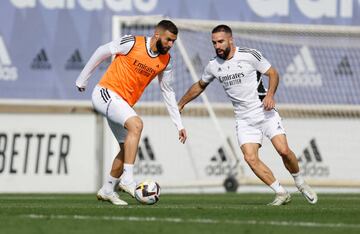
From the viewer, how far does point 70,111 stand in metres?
21.1

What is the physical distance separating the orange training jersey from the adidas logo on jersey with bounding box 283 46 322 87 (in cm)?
960

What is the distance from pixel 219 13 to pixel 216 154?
9.32ft

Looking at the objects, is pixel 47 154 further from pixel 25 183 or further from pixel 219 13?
pixel 219 13

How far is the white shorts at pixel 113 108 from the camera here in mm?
12062

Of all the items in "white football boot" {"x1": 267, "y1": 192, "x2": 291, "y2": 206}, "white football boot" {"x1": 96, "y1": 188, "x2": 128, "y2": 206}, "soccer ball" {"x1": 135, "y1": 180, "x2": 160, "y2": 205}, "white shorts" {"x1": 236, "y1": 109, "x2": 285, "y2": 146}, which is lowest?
"white football boot" {"x1": 267, "y1": 192, "x2": 291, "y2": 206}

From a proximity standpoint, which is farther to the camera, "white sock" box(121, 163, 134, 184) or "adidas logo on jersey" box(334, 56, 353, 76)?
"adidas logo on jersey" box(334, 56, 353, 76)

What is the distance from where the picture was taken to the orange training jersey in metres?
12.4

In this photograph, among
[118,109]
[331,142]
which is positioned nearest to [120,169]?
→ [118,109]

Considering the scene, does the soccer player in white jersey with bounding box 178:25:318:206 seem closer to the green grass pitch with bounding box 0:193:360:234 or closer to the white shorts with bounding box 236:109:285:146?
the white shorts with bounding box 236:109:285:146

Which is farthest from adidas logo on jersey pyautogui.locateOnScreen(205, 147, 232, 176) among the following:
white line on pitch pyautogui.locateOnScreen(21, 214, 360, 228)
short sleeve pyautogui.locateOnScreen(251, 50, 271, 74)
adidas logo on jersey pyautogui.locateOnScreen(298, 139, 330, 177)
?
white line on pitch pyautogui.locateOnScreen(21, 214, 360, 228)

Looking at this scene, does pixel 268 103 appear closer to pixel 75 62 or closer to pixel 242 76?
pixel 242 76

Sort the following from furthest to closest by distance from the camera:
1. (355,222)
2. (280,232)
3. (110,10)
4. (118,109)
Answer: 1. (110,10)
2. (118,109)
3. (355,222)
4. (280,232)

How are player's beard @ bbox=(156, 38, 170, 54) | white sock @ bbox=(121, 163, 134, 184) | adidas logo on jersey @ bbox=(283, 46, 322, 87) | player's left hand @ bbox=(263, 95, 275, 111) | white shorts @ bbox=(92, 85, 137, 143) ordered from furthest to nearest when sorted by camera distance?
adidas logo on jersey @ bbox=(283, 46, 322, 87) < player's left hand @ bbox=(263, 95, 275, 111) < player's beard @ bbox=(156, 38, 170, 54) < white shorts @ bbox=(92, 85, 137, 143) < white sock @ bbox=(121, 163, 134, 184)

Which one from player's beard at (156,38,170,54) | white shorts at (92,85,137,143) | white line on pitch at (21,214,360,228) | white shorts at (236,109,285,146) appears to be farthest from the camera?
white shorts at (236,109,285,146)
